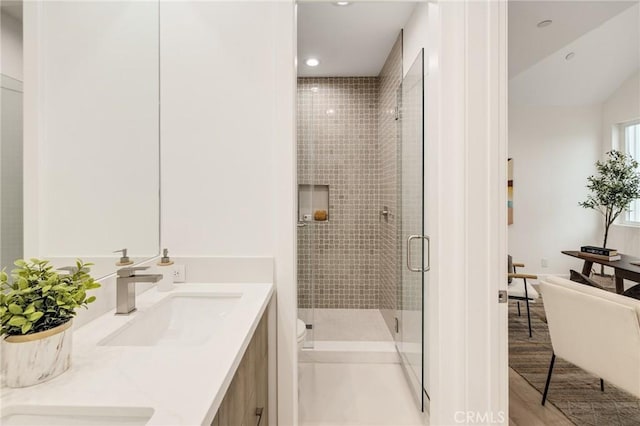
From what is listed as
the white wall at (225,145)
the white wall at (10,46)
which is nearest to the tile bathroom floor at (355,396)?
the white wall at (225,145)

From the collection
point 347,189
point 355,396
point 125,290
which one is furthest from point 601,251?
point 125,290

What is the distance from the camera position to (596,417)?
1.91 meters

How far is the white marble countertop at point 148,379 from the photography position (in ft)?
2.02

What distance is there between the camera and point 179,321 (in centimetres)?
129

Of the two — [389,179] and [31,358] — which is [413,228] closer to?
[389,179]

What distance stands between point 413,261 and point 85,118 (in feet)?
5.78

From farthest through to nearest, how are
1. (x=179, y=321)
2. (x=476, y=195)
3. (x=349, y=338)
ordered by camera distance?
(x=349, y=338), (x=476, y=195), (x=179, y=321)

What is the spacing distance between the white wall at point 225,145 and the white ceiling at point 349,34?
100 cm

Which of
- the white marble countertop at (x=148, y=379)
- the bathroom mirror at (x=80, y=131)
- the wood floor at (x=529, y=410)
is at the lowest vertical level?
the wood floor at (x=529, y=410)

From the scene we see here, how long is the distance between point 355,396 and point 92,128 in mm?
1985

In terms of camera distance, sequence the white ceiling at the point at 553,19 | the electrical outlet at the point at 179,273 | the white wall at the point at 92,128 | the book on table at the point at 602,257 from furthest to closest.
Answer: the book on table at the point at 602,257 < the white ceiling at the point at 553,19 < the electrical outlet at the point at 179,273 < the white wall at the point at 92,128

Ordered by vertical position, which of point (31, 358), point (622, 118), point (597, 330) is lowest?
point (597, 330)

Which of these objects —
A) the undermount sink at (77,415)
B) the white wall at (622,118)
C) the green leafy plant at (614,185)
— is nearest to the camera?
the undermount sink at (77,415)

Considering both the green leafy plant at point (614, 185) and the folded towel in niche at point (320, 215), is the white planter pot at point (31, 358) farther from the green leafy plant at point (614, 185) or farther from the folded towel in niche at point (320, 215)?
the green leafy plant at point (614, 185)
